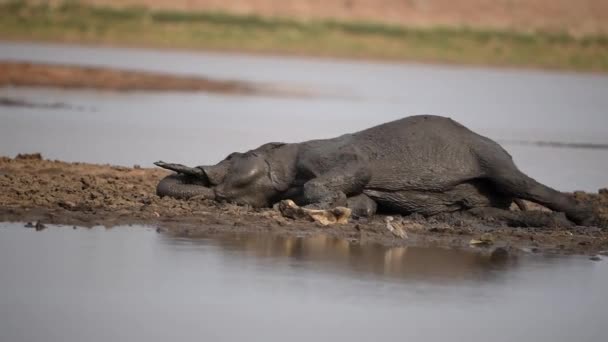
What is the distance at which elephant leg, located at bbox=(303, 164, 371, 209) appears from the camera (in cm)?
1217

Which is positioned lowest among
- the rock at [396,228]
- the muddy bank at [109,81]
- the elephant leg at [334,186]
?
the rock at [396,228]

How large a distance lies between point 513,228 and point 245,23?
1601 inches

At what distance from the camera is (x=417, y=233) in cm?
1216

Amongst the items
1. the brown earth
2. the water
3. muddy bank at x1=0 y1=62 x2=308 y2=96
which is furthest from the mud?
the brown earth

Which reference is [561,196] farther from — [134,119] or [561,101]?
[561,101]

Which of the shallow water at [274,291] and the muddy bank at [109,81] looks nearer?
the shallow water at [274,291]

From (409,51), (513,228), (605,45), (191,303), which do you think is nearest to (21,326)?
(191,303)

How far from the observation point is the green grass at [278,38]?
48781 millimetres

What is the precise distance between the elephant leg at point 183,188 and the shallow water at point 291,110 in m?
4.04

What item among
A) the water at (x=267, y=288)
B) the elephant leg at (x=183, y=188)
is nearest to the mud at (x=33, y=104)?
the water at (x=267, y=288)

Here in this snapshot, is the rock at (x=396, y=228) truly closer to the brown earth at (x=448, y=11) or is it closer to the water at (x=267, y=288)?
the water at (x=267, y=288)

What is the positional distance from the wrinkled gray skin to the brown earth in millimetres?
55078

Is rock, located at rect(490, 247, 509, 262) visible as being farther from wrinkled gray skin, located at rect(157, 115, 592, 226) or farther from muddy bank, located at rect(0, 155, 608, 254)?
wrinkled gray skin, located at rect(157, 115, 592, 226)

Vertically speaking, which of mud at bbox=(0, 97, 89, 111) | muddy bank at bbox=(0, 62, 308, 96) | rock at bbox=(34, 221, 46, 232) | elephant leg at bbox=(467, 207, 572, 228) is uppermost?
muddy bank at bbox=(0, 62, 308, 96)
